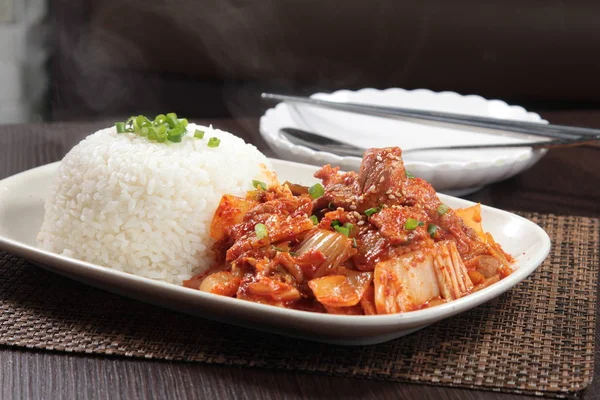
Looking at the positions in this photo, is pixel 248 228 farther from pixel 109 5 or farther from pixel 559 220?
pixel 109 5

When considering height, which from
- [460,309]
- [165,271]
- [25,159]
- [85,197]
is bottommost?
[25,159]

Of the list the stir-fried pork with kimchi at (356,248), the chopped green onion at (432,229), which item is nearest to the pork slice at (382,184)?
the stir-fried pork with kimchi at (356,248)

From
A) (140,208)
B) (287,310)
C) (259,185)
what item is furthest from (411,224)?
(140,208)

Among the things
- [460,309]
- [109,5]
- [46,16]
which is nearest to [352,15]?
[109,5]

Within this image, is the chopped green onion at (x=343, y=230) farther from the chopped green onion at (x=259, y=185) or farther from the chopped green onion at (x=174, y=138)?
the chopped green onion at (x=174, y=138)

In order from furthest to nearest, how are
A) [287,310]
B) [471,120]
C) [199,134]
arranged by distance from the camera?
1. [471,120]
2. [199,134]
3. [287,310]

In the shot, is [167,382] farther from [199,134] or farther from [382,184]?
[199,134]

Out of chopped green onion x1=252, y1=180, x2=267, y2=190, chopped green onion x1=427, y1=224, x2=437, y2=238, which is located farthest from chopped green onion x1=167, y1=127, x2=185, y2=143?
chopped green onion x1=427, y1=224, x2=437, y2=238
